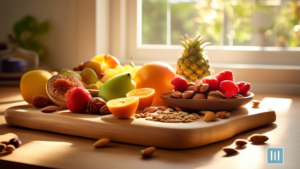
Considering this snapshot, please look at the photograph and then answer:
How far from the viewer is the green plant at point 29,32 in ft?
5.85

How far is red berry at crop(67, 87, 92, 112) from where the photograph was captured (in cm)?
79

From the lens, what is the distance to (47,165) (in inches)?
20.8

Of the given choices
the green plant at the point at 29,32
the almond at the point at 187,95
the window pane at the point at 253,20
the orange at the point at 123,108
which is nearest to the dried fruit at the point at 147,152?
the orange at the point at 123,108

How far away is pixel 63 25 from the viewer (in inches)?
69.7

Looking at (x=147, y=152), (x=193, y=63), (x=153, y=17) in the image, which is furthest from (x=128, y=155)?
(x=153, y=17)

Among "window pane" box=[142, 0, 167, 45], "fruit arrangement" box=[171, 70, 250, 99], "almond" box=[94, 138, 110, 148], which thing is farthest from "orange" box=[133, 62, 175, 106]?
"window pane" box=[142, 0, 167, 45]

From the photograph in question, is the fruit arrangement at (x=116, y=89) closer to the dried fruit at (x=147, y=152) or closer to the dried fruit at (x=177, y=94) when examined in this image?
the dried fruit at (x=177, y=94)

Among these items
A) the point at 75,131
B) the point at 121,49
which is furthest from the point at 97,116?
the point at 121,49

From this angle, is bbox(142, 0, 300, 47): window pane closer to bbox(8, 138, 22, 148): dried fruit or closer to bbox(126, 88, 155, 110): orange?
bbox(126, 88, 155, 110): orange

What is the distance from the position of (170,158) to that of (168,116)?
154 mm

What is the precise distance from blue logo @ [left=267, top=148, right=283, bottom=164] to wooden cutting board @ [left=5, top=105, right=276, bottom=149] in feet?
0.39

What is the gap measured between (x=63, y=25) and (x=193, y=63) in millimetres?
972

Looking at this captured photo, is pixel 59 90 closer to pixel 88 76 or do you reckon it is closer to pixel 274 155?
pixel 88 76

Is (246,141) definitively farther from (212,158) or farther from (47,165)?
(47,165)
